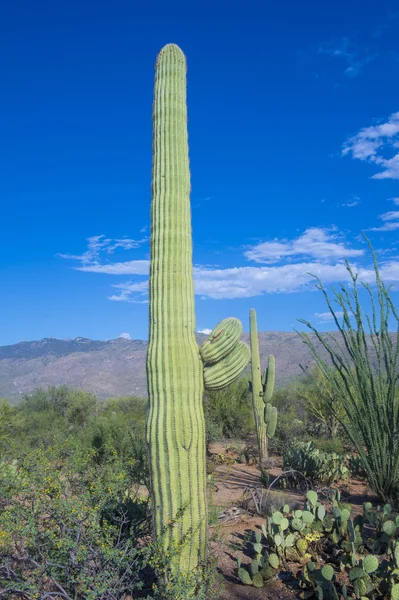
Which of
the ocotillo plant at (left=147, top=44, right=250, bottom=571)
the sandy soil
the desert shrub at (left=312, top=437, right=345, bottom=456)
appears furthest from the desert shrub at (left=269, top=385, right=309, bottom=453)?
the ocotillo plant at (left=147, top=44, right=250, bottom=571)

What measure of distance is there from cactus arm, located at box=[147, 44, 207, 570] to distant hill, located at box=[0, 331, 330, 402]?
50670mm

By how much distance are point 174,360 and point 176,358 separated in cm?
3

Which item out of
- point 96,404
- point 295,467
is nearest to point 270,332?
point 96,404

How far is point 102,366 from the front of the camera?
266 feet

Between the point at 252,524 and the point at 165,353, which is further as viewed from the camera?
the point at 252,524

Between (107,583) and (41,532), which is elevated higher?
(41,532)

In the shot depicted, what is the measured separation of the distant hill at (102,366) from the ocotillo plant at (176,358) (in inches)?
1992

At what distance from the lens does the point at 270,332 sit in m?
81.8

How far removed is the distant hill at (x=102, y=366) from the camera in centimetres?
6475

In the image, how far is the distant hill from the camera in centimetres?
6475

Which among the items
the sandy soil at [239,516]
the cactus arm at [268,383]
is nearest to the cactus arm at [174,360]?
the sandy soil at [239,516]

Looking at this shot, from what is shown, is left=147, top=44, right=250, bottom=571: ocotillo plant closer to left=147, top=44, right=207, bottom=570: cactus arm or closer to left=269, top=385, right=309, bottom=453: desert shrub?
left=147, top=44, right=207, bottom=570: cactus arm

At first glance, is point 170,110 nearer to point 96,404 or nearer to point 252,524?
point 252,524

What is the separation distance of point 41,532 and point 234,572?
6.42 ft
